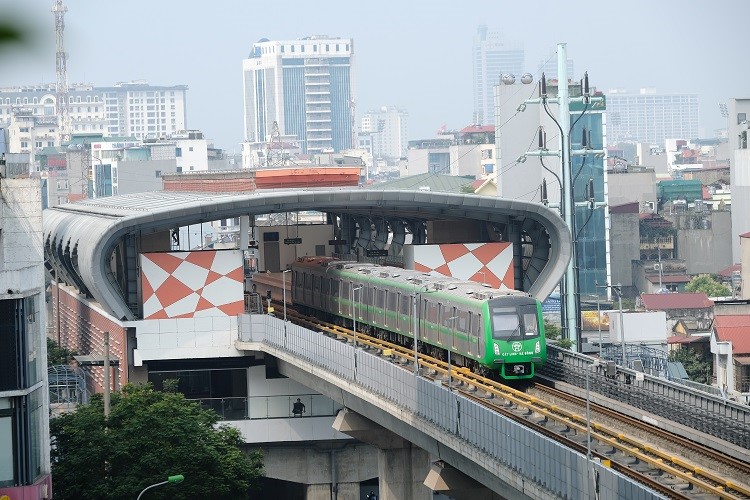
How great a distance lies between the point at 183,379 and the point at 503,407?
24.6 metres

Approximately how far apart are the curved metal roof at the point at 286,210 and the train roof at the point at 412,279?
8.16 ft

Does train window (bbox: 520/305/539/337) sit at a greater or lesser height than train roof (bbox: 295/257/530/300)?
lesser

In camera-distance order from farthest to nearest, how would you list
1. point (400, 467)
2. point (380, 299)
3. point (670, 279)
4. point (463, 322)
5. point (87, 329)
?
point (670, 279)
point (87, 329)
point (380, 299)
point (400, 467)
point (463, 322)

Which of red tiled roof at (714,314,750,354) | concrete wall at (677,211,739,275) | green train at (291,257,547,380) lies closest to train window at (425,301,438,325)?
green train at (291,257,547,380)

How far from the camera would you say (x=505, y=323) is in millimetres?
47781

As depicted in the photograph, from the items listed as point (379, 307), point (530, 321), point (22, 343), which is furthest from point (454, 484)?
point (379, 307)

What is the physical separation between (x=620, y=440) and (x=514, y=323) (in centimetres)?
1153

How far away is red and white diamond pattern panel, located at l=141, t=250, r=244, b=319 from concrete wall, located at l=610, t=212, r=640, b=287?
4391 inches

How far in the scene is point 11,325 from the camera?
1555 inches

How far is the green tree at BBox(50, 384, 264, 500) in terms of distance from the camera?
149 feet

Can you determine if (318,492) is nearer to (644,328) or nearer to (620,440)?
(620,440)

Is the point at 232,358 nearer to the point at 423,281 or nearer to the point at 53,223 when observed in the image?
the point at 423,281

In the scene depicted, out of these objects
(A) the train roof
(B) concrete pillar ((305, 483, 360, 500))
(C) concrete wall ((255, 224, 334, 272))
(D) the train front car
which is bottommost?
(B) concrete pillar ((305, 483, 360, 500))

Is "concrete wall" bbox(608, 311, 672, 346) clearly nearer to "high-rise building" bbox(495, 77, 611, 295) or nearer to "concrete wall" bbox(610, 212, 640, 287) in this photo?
"high-rise building" bbox(495, 77, 611, 295)
